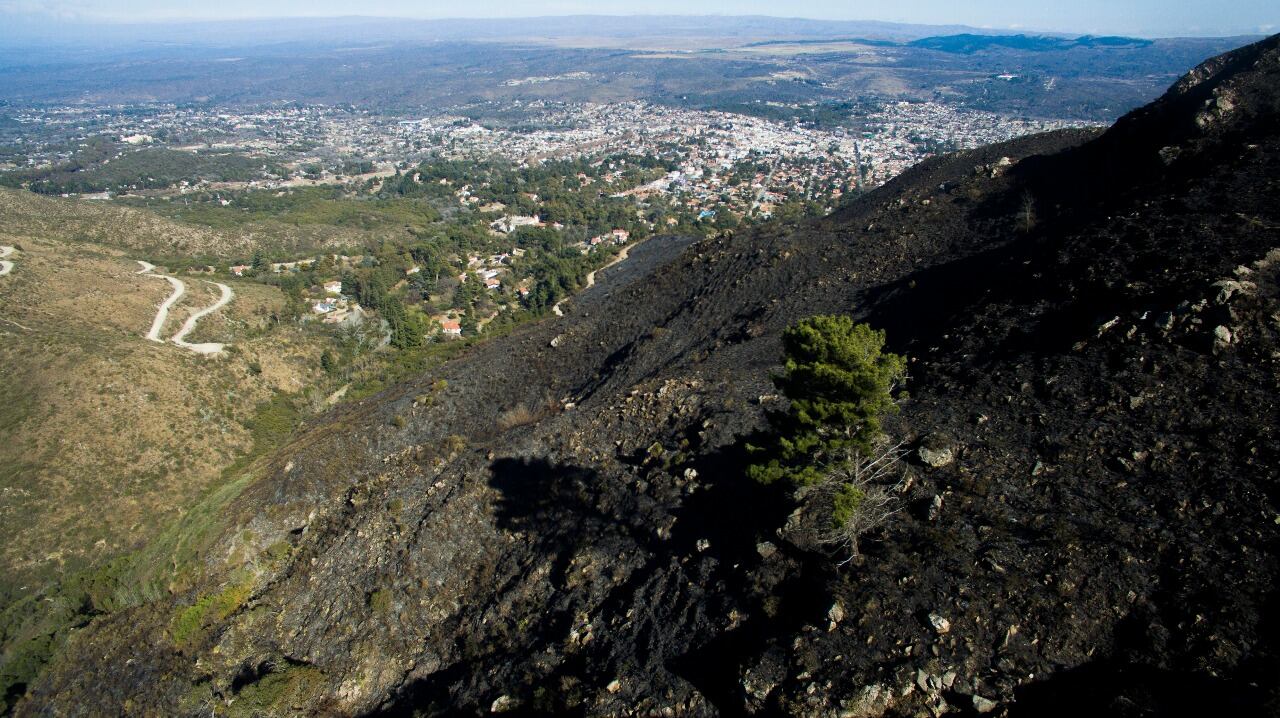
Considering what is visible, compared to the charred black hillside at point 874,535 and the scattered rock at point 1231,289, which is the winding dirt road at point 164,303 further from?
the scattered rock at point 1231,289

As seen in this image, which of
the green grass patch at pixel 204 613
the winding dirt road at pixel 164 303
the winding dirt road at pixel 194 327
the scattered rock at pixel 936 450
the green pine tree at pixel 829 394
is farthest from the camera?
the winding dirt road at pixel 164 303

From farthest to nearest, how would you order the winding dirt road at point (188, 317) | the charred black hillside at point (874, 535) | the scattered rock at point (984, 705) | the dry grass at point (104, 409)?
the winding dirt road at point (188, 317) < the dry grass at point (104, 409) < the charred black hillside at point (874, 535) < the scattered rock at point (984, 705)

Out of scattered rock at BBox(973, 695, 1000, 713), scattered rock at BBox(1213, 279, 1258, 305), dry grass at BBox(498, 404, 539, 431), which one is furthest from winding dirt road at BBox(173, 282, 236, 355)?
scattered rock at BBox(1213, 279, 1258, 305)

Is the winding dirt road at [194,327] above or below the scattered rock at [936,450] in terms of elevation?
below

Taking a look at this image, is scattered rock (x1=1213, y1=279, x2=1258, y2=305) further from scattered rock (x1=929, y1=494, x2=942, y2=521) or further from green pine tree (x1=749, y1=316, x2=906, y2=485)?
green pine tree (x1=749, y1=316, x2=906, y2=485)

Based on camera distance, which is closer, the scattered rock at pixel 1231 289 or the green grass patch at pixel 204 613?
the scattered rock at pixel 1231 289

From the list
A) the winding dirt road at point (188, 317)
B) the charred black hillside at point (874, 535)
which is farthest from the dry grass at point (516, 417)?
the winding dirt road at point (188, 317)

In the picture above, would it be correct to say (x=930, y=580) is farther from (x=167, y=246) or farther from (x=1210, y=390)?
(x=167, y=246)
